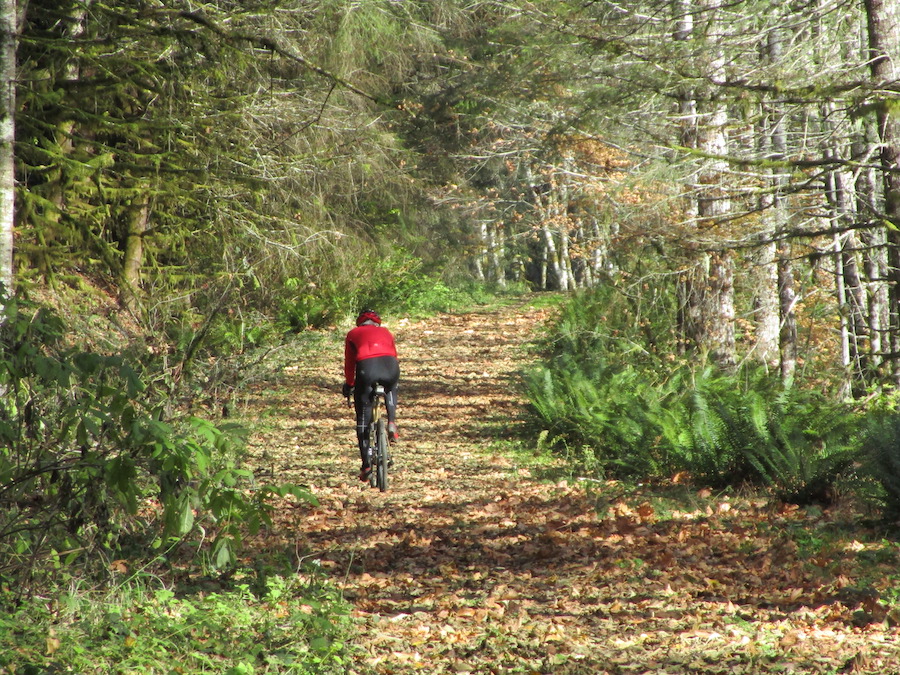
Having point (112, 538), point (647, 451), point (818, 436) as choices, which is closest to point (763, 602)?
point (818, 436)

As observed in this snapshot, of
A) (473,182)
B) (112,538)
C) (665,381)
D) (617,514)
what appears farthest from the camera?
(473,182)

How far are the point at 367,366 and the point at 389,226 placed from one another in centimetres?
1379

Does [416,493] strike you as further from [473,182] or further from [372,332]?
[473,182]

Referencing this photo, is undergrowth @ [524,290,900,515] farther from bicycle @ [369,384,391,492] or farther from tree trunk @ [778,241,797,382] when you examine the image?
bicycle @ [369,384,391,492]

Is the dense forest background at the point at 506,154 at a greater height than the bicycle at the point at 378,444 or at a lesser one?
greater

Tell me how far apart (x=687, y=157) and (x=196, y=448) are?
638 centimetres

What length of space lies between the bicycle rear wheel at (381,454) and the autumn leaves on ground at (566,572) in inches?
7.3

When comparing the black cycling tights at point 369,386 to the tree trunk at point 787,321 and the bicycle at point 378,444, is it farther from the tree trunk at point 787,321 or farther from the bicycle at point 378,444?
the tree trunk at point 787,321

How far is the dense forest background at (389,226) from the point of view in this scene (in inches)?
202

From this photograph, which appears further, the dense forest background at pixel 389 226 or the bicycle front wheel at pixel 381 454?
the bicycle front wheel at pixel 381 454

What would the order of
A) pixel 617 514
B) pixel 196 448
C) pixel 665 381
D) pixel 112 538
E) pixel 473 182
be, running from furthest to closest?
pixel 473 182, pixel 665 381, pixel 617 514, pixel 112 538, pixel 196 448

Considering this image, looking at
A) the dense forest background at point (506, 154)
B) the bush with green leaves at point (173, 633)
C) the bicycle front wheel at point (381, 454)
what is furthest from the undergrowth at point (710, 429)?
the bush with green leaves at point (173, 633)

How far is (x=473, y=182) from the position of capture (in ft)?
104

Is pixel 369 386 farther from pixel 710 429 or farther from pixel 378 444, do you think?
pixel 710 429
